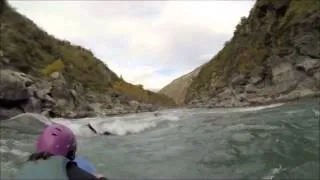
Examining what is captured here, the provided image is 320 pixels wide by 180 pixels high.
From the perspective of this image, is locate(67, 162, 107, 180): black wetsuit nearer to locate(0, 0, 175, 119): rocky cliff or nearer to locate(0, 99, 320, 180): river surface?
locate(0, 99, 320, 180): river surface

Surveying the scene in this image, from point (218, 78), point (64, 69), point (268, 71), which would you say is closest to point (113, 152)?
point (268, 71)

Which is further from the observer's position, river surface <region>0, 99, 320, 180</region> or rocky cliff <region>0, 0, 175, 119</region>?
rocky cliff <region>0, 0, 175, 119</region>

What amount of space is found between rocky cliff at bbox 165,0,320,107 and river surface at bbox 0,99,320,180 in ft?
83.5

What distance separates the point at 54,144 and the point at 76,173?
238 mm

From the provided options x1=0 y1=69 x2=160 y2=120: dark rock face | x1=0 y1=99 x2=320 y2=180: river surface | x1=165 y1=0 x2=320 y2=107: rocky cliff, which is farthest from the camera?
x1=165 y1=0 x2=320 y2=107: rocky cliff

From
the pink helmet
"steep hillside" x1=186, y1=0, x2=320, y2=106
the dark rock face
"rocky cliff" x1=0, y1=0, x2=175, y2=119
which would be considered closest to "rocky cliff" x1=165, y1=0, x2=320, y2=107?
"steep hillside" x1=186, y1=0, x2=320, y2=106

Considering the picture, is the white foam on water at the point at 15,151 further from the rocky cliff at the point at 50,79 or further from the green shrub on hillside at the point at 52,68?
the green shrub on hillside at the point at 52,68

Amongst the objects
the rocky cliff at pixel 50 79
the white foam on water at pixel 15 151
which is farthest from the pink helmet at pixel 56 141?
the rocky cliff at pixel 50 79

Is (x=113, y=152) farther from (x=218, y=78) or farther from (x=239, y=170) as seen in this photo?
(x=218, y=78)

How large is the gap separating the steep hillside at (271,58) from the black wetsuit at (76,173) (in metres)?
47.7

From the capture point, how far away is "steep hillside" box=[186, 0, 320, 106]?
5412 centimetres

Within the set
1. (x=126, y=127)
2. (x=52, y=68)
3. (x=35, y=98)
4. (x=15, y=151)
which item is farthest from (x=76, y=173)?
(x=52, y=68)

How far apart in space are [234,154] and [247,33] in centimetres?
6611

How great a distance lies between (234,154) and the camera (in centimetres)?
1847
